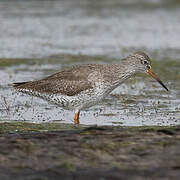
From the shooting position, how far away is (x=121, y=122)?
956 centimetres

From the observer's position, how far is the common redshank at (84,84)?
919 cm

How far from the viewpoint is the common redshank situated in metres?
9.19

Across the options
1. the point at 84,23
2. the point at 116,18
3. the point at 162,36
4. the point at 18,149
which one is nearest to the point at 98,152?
the point at 18,149

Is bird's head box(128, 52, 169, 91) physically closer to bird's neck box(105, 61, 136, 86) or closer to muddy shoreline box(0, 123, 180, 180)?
bird's neck box(105, 61, 136, 86)

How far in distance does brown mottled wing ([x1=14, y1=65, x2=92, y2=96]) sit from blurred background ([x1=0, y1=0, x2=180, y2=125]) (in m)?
0.56

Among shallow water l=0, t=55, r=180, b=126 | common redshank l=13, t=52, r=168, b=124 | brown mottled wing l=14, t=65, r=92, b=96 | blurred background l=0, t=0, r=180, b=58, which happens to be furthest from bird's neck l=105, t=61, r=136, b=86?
blurred background l=0, t=0, r=180, b=58

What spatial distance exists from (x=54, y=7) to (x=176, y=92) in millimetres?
12250

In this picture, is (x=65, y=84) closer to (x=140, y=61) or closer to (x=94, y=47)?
(x=140, y=61)

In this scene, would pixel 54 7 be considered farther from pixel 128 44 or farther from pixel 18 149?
pixel 18 149

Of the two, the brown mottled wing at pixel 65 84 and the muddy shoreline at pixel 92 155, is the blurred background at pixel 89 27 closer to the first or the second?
the brown mottled wing at pixel 65 84

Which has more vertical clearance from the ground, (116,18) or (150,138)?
(116,18)

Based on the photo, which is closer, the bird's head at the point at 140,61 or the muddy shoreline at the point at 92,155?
the muddy shoreline at the point at 92,155

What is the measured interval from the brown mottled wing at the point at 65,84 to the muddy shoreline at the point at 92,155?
205 cm

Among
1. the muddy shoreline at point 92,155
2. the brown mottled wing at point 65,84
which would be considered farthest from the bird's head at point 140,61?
the muddy shoreline at point 92,155
